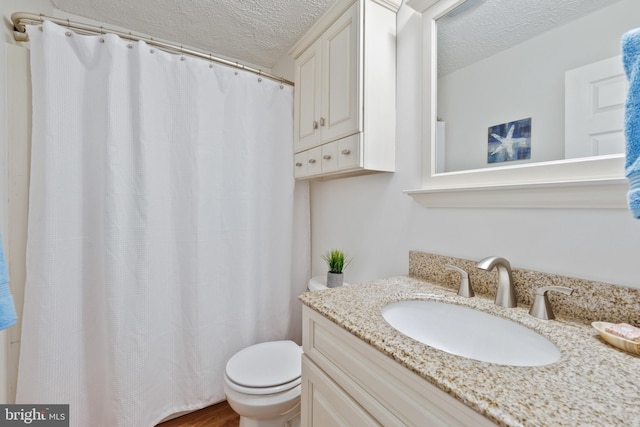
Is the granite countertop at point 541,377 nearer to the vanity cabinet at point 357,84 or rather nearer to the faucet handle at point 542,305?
the faucet handle at point 542,305

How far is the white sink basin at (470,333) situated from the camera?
67cm

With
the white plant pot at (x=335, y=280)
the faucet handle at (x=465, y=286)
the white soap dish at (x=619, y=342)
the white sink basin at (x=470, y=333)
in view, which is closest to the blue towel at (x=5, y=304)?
the white sink basin at (x=470, y=333)

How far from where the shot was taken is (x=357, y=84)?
1154 mm

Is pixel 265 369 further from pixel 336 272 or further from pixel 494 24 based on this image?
pixel 494 24

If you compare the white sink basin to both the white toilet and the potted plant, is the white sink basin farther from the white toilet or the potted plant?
the white toilet

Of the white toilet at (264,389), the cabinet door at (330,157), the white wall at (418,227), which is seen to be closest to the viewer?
the white wall at (418,227)

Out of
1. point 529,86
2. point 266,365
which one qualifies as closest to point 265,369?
point 266,365

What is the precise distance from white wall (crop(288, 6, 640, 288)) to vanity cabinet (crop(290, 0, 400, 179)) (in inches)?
2.6

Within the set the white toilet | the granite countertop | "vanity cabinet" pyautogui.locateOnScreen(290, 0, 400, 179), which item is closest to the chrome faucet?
the granite countertop

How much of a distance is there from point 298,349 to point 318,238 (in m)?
0.70

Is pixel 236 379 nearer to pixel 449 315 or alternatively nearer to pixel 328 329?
pixel 328 329

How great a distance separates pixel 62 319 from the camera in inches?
46.9

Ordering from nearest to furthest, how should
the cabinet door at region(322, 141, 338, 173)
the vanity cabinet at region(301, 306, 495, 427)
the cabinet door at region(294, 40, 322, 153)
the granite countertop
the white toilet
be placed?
the granite countertop < the vanity cabinet at region(301, 306, 495, 427) < the white toilet < the cabinet door at region(322, 141, 338, 173) < the cabinet door at region(294, 40, 322, 153)

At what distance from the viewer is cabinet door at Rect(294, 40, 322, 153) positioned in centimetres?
142
